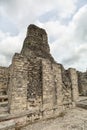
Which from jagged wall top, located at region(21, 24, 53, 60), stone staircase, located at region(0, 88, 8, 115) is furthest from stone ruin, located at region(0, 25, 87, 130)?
jagged wall top, located at region(21, 24, 53, 60)

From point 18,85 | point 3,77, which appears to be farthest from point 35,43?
point 18,85

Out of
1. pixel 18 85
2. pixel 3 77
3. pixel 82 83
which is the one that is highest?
pixel 3 77

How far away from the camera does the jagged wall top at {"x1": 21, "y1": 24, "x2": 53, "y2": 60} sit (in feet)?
30.0

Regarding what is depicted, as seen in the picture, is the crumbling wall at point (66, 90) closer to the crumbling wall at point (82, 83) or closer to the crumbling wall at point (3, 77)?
the crumbling wall at point (82, 83)

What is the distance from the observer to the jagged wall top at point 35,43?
360 inches

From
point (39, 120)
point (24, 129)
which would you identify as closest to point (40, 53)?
point (39, 120)

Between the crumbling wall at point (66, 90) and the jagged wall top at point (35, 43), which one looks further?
the jagged wall top at point (35, 43)

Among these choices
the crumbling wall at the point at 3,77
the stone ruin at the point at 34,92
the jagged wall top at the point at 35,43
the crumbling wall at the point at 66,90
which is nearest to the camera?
the stone ruin at the point at 34,92

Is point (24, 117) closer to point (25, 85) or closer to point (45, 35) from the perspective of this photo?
point (25, 85)

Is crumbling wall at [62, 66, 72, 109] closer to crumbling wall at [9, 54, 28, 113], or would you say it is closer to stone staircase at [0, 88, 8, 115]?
crumbling wall at [9, 54, 28, 113]

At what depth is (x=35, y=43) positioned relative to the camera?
9.47 m

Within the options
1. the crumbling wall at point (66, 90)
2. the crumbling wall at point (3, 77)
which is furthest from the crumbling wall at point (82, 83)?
the crumbling wall at point (3, 77)

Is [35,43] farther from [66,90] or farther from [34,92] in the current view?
[34,92]

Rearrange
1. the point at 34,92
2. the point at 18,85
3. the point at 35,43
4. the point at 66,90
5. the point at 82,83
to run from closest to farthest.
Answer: the point at 18,85
the point at 34,92
the point at 66,90
the point at 35,43
the point at 82,83
